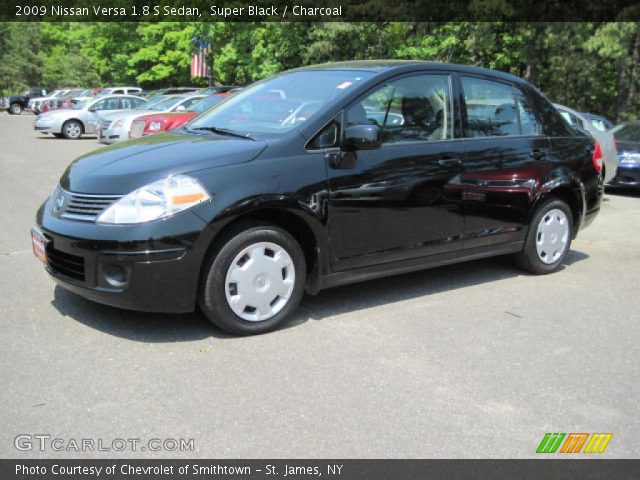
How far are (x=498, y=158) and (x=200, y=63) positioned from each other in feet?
120

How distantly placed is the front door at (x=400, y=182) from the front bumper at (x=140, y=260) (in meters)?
1.01

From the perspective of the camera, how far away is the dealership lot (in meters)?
3.14

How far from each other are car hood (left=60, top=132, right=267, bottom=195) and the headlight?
5 centimetres

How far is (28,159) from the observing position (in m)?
15.6

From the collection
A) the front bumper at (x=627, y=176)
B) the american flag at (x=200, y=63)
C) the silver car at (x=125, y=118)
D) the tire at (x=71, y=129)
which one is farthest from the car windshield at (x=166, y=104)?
the american flag at (x=200, y=63)

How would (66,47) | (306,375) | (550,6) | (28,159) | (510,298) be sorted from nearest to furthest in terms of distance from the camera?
(306,375), (510,298), (28,159), (550,6), (66,47)

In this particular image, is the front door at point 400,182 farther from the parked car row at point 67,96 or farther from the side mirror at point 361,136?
the parked car row at point 67,96

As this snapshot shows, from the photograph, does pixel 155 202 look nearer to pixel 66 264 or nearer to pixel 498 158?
pixel 66 264

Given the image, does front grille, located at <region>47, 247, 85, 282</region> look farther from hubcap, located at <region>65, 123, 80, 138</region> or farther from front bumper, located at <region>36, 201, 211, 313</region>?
hubcap, located at <region>65, 123, 80, 138</region>

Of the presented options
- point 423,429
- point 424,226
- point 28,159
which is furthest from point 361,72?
point 28,159

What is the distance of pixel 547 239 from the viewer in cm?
609

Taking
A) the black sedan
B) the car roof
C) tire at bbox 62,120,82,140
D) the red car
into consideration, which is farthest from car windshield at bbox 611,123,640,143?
tire at bbox 62,120,82,140

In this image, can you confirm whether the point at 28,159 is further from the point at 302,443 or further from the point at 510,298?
the point at 302,443

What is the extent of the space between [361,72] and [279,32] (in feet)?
107
